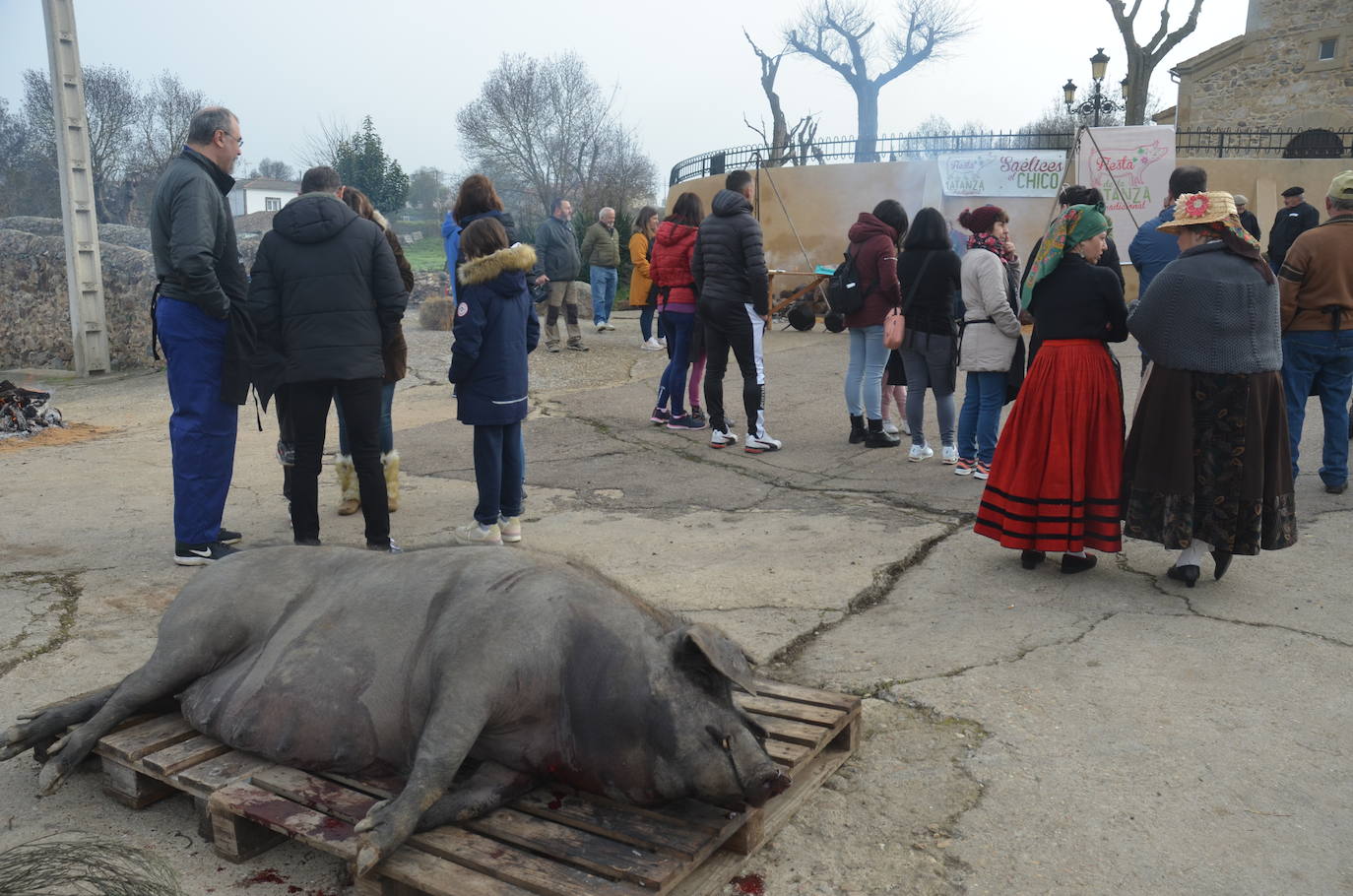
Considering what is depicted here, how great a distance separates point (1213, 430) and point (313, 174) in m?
4.59

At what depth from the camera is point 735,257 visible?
7.57 m

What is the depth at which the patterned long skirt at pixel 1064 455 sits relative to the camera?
4.80 meters

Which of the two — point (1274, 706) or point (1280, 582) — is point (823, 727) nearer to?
point (1274, 706)

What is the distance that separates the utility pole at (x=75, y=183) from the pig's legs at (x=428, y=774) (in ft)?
37.9

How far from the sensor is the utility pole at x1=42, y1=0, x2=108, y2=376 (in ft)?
38.6

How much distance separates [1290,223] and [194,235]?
8459 mm

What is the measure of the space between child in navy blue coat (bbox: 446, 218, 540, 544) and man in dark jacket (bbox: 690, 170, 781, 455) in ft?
8.00

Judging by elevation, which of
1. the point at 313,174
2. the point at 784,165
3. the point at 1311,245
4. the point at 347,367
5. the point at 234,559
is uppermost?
the point at 784,165

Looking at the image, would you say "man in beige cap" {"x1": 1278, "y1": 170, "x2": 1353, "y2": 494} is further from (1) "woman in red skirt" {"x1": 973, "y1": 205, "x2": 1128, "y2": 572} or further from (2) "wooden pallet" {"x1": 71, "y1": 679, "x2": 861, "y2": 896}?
(2) "wooden pallet" {"x1": 71, "y1": 679, "x2": 861, "y2": 896}

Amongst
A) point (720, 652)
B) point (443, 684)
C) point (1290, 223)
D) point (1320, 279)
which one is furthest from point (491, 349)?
point (1290, 223)

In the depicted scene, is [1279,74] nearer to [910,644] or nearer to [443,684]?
[910,644]

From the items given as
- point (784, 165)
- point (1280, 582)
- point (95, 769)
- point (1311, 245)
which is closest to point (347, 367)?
point (95, 769)

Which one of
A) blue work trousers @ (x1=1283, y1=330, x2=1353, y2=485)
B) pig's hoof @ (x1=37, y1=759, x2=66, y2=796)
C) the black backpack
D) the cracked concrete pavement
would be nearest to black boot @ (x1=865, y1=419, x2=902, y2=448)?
the cracked concrete pavement

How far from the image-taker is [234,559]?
3318mm
